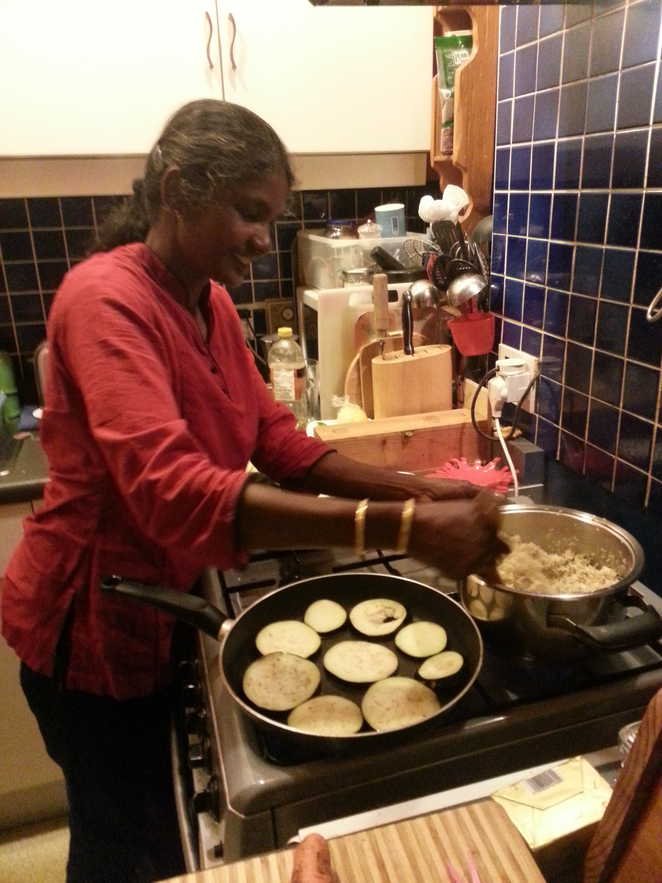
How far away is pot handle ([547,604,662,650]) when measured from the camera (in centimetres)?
76

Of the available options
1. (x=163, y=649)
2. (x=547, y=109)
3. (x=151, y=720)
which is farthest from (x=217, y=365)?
(x=547, y=109)

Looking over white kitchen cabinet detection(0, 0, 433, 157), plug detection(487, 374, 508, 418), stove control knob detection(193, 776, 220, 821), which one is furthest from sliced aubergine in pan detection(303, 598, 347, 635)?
white kitchen cabinet detection(0, 0, 433, 157)

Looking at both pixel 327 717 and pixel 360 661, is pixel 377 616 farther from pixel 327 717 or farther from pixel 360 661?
pixel 327 717

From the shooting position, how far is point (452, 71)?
1.49m

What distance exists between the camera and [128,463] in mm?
697

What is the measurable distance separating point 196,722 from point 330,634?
0.22 m

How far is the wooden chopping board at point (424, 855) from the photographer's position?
0.54 m

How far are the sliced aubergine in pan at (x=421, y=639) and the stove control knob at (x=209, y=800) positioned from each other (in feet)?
0.91

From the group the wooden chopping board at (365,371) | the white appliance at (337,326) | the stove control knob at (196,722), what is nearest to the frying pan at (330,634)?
the stove control knob at (196,722)

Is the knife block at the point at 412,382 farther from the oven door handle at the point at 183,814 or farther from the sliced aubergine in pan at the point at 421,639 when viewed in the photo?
the oven door handle at the point at 183,814

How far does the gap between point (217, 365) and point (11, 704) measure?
3.70 ft

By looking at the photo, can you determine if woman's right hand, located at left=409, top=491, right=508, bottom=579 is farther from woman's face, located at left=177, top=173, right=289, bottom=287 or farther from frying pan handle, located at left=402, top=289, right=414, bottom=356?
A: frying pan handle, located at left=402, top=289, right=414, bottom=356

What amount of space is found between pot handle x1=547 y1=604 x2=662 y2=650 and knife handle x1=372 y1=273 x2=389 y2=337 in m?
0.93

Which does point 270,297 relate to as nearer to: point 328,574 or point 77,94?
point 77,94
